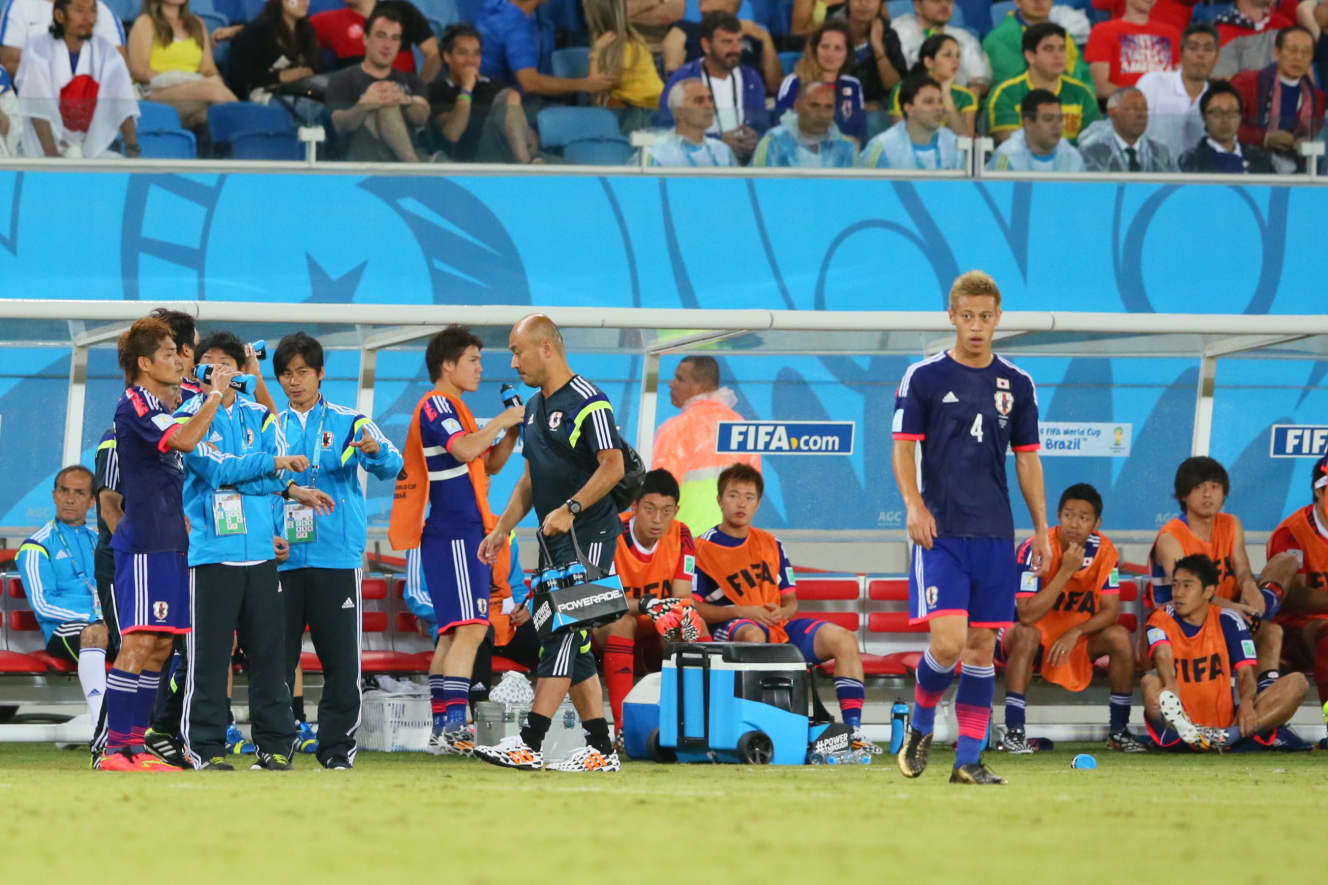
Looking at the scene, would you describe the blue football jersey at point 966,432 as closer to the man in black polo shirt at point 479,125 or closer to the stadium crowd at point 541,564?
the stadium crowd at point 541,564

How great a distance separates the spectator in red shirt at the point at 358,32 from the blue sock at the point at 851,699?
Answer: 20.3 ft

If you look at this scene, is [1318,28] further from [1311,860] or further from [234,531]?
[1311,860]

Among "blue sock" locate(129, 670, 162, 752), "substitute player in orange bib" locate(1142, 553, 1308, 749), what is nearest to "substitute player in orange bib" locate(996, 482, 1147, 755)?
"substitute player in orange bib" locate(1142, 553, 1308, 749)

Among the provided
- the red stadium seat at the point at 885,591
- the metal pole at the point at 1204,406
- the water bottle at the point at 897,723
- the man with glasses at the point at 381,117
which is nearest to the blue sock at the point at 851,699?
the water bottle at the point at 897,723

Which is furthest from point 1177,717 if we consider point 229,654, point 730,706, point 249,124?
point 249,124

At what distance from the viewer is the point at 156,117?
11945mm

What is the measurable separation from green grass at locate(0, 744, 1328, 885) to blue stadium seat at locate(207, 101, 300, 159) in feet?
20.3

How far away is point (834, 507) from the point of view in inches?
417

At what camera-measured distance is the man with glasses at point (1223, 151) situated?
1272 cm

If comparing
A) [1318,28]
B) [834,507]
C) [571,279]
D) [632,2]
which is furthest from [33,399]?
[1318,28]

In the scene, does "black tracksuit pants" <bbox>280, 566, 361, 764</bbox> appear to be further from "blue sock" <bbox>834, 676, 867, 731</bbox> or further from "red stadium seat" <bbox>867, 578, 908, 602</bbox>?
"red stadium seat" <bbox>867, 578, 908, 602</bbox>

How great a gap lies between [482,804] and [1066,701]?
5913 millimetres

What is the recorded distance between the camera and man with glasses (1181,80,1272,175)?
12719 millimetres

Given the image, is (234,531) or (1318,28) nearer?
(234,531)
